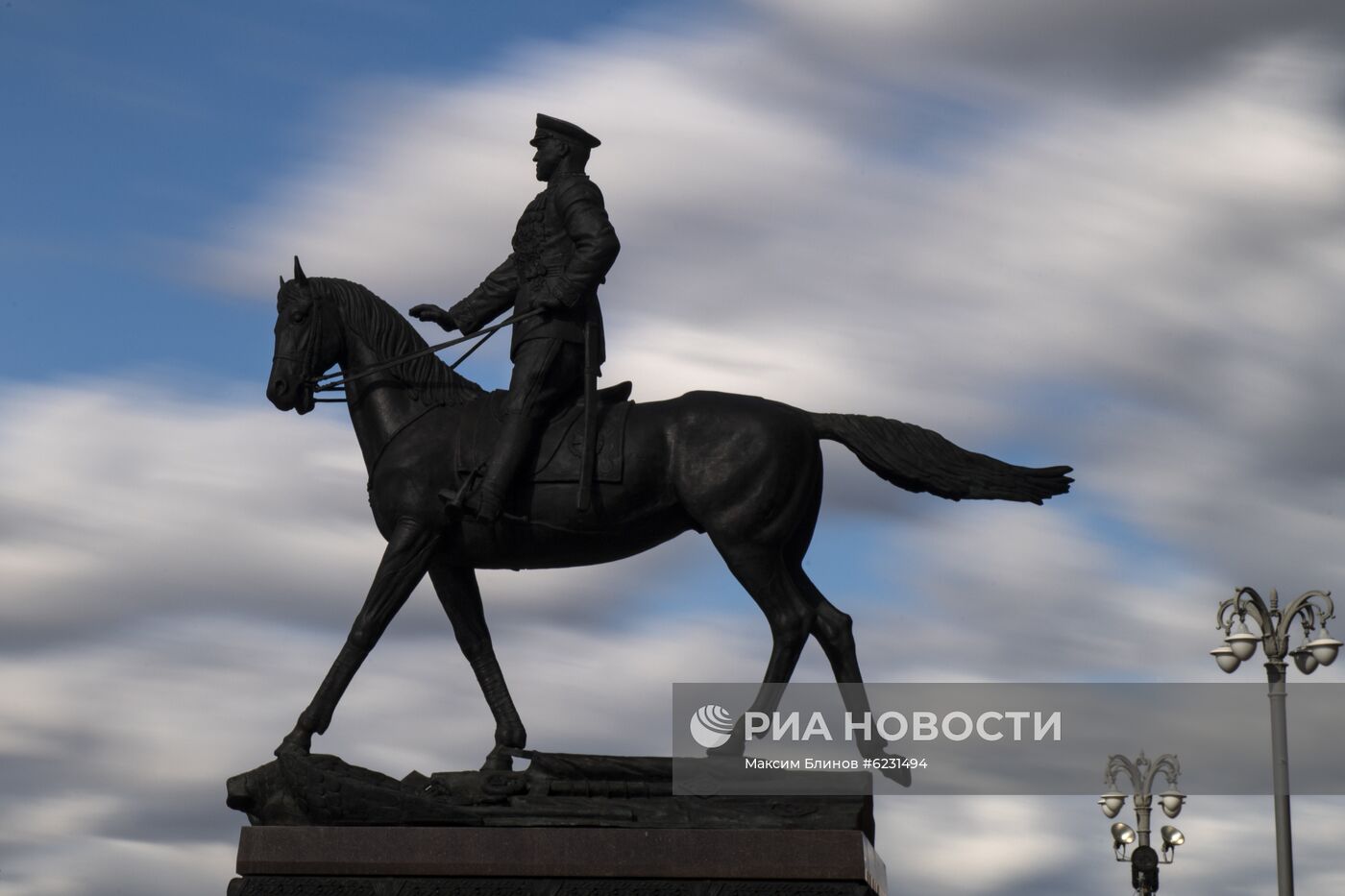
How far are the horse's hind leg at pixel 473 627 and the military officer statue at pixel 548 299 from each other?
77 cm

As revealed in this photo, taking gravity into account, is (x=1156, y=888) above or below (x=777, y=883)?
above

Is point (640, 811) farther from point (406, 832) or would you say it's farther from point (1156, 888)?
point (1156, 888)

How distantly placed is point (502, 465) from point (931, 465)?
106 inches

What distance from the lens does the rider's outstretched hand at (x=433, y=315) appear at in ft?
45.7

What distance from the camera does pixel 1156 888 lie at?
89.4 ft

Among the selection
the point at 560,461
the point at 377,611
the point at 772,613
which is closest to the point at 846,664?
the point at 772,613

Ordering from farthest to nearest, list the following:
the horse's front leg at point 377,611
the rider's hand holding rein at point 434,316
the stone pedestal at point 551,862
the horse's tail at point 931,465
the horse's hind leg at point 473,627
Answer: the rider's hand holding rein at point 434,316, the horse's hind leg at point 473,627, the horse's tail at point 931,465, the horse's front leg at point 377,611, the stone pedestal at point 551,862

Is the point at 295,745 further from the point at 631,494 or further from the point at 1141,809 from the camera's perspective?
the point at 1141,809

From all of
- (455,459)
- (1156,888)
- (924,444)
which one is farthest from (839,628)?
(1156,888)

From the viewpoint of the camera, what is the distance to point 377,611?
12789mm

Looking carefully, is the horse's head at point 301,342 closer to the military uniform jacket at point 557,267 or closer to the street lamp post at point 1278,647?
the military uniform jacket at point 557,267

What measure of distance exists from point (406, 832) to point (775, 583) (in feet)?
8.79

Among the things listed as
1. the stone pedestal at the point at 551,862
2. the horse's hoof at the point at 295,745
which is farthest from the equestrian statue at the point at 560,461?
the stone pedestal at the point at 551,862

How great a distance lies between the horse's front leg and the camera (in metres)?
12.6
